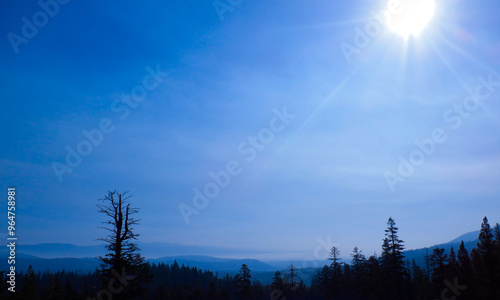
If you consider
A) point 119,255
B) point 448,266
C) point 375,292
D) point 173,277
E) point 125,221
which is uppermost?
point 125,221

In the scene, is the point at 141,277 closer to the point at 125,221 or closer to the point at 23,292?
the point at 125,221

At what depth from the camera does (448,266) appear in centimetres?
4894

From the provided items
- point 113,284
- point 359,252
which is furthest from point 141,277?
point 359,252

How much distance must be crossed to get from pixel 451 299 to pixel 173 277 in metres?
134

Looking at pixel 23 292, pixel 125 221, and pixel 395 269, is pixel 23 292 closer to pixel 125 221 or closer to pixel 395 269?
pixel 125 221

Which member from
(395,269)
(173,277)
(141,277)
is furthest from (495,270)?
(173,277)

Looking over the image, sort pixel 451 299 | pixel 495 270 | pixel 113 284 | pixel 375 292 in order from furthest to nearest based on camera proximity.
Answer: pixel 375 292, pixel 451 299, pixel 495 270, pixel 113 284

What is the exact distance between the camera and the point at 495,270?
36281 millimetres

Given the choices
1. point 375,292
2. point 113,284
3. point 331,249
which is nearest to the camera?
point 113,284

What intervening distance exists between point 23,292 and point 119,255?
39.0 m

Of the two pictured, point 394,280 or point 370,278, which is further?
point 370,278

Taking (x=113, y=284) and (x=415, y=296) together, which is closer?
(x=113, y=284)

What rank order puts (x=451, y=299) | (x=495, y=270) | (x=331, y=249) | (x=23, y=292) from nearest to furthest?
1. (x=495, y=270)
2. (x=451, y=299)
3. (x=23, y=292)
4. (x=331, y=249)

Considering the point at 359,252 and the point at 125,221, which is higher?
the point at 125,221
